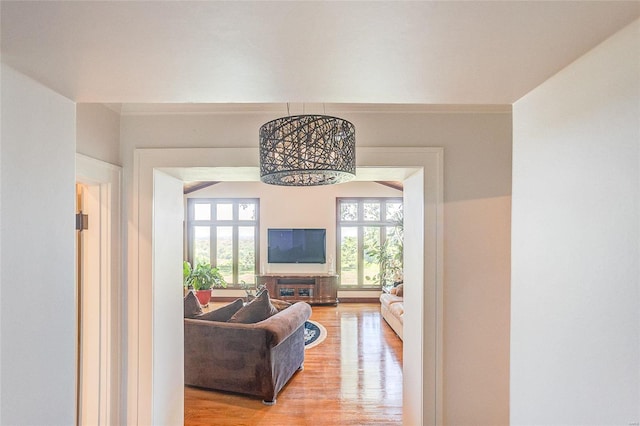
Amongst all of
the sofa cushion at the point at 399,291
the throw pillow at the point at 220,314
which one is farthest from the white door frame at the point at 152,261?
the sofa cushion at the point at 399,291

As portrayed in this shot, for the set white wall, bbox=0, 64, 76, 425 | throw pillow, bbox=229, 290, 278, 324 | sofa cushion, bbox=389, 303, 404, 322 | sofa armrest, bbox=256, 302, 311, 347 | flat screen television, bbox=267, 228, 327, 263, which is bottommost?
sofa cushion, bbox=389, 303, 404, 322

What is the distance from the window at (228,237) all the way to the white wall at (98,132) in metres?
6.50

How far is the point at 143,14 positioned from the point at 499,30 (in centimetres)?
57

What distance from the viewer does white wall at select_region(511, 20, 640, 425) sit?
0.63 m

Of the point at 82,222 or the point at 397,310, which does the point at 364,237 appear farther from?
the point at 82,222

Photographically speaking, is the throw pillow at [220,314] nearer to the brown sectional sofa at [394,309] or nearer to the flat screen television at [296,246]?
the brown sectional sofa at [394,309]

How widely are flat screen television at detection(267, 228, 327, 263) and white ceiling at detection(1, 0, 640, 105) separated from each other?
24.7 feet

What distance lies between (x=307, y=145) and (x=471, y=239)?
1103 mm

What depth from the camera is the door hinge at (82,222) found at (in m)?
2.02

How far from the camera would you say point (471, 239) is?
2168 millimetres

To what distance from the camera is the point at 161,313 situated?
2.28m

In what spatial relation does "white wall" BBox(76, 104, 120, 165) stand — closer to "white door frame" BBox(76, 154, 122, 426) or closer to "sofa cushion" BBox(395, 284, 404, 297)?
"white door frame" BBox(76, 154, 122, 426)

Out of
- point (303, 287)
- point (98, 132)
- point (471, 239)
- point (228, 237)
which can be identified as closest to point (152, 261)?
point (98, 132)

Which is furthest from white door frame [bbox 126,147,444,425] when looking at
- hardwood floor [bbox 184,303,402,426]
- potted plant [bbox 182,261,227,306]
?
potted plant [bbox 182,261,227,306]
